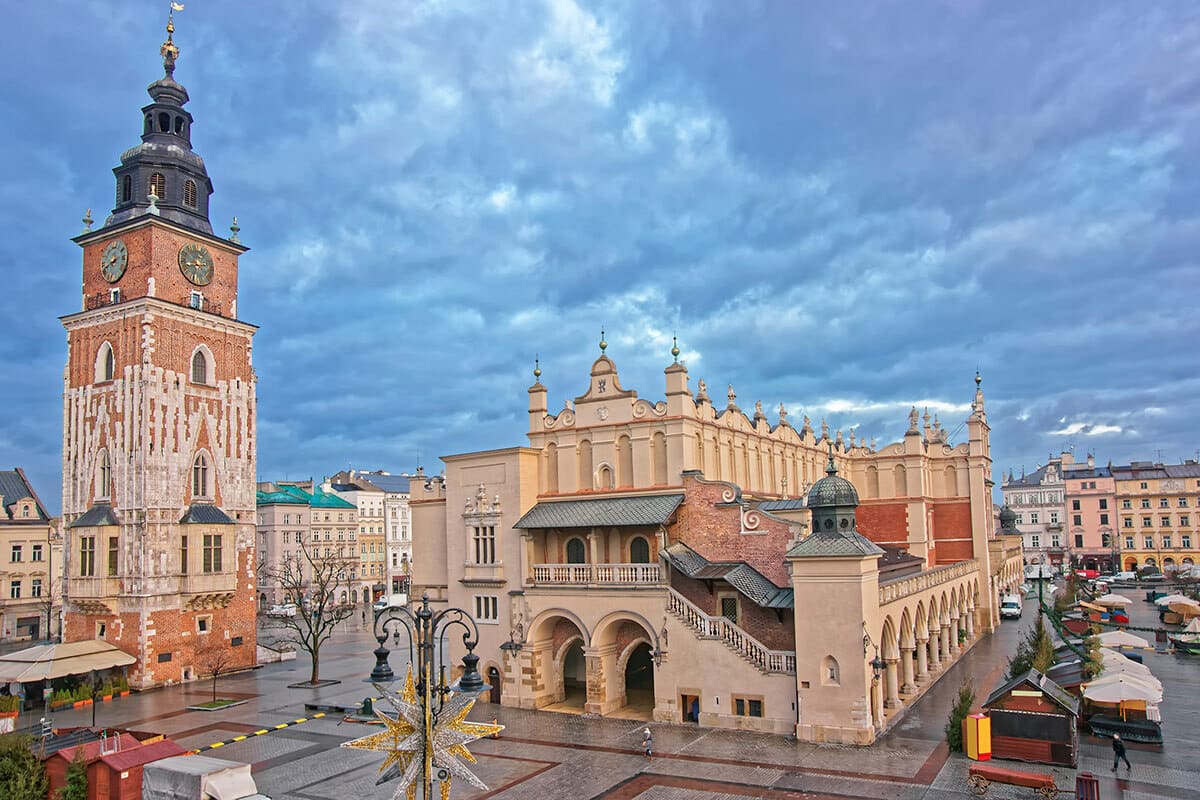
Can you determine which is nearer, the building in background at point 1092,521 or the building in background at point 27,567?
the building in background at point 27,567

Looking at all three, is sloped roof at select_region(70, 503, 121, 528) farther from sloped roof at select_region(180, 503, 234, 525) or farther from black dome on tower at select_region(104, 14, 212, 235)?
black dome on tower at select_region(104, 14, 212, 235)

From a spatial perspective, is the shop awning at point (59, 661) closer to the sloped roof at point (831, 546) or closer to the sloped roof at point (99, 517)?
the sloped roof at point (99, 517)

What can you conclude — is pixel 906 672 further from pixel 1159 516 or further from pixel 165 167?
pixel 1159 516

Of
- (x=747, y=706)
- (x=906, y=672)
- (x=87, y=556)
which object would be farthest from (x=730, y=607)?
(x=87, y=556)

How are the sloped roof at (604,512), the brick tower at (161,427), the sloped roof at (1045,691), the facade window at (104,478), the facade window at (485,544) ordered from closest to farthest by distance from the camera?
the sloped roof at (1045,691), the sloped roof at (604,512), the facade window at (485,544), the brick tower at (161,427), the facade window at (104,478)

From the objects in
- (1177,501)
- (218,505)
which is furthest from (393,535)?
(1177,501)

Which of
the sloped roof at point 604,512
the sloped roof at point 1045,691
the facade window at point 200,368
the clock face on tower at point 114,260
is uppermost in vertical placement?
the clock face on tower at point 114,260

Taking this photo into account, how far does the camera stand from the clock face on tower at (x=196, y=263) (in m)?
50.6

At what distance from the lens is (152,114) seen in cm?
5138

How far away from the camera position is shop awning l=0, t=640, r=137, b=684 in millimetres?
41375

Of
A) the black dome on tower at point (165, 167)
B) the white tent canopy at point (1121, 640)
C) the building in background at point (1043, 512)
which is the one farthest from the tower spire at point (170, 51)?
the building in background at point (1043, 512)

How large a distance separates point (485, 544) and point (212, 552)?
62.7 feet

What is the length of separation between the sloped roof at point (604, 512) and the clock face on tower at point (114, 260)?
28540 millimetres

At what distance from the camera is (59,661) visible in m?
42.5
